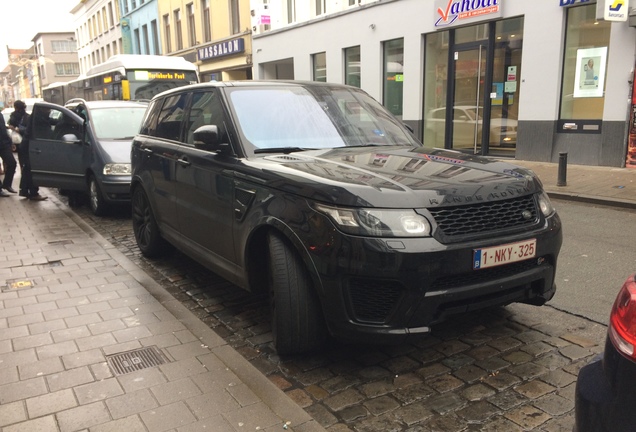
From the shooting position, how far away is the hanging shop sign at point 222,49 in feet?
83.7

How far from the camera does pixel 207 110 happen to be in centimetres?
458

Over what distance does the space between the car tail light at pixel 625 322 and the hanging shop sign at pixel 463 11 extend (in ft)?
44.2

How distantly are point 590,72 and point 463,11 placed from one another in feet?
12.7

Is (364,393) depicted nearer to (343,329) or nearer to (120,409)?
(343,329)

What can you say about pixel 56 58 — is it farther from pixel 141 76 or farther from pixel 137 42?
pixel 141 76

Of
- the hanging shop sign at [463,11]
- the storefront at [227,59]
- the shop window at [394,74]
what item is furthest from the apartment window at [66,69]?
the hanging shop sign at [463,11]

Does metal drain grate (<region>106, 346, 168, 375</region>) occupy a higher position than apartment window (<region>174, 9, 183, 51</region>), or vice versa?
apartment window (<region>174, 9, 183, 51</region>)

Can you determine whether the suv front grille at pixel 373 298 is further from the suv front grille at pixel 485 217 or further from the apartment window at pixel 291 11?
the apartment window at pixel 291 11

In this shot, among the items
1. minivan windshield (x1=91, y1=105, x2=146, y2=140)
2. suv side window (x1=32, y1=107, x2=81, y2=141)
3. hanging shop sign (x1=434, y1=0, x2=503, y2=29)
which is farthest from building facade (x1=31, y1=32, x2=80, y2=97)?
minivan windshield (x1=91, y1=105, x2=146, y2=140)

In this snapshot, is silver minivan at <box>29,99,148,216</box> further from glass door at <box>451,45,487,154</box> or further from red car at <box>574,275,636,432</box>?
glass door at <box>451,45,487,154</box>

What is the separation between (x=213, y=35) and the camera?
28.2 meters

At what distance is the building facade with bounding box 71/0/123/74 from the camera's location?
1779 inches

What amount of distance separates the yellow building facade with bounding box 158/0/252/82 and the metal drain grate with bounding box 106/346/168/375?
2311 cm

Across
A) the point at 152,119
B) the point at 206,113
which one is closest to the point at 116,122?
the point at 152,119
